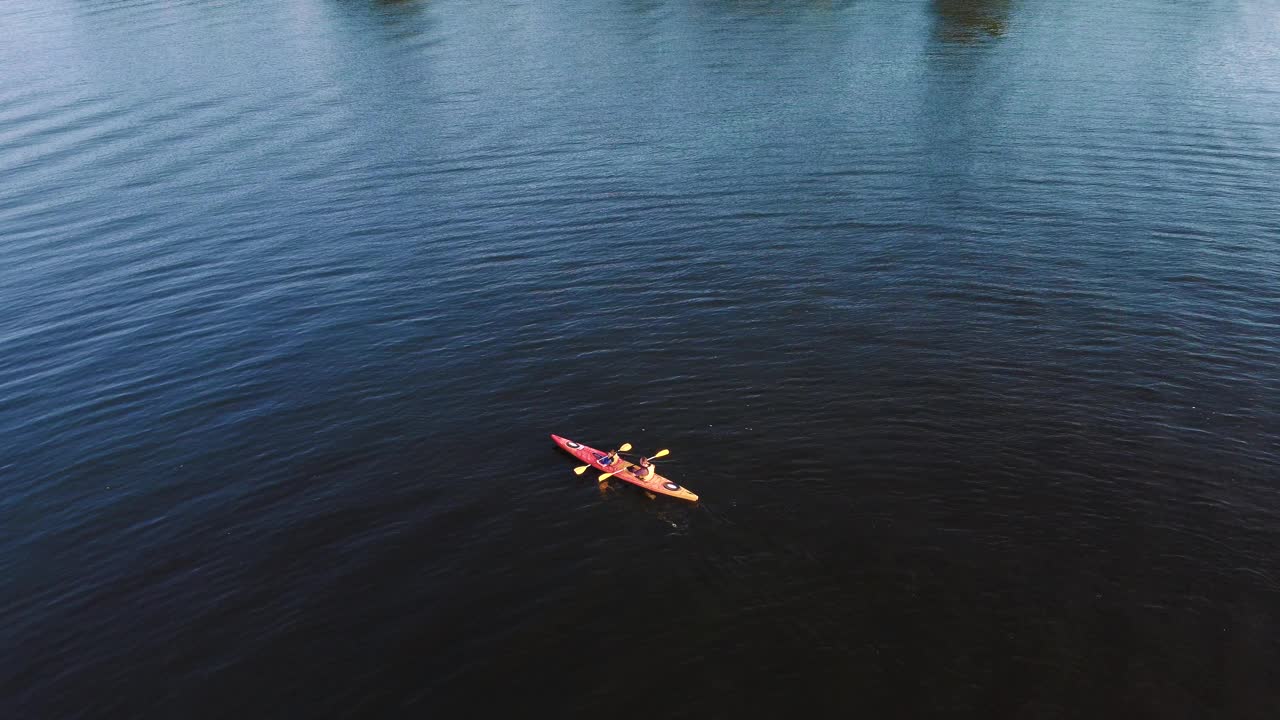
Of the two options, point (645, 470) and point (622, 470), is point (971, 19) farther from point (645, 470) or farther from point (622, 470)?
point (622, 470)

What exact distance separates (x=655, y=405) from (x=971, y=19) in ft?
447

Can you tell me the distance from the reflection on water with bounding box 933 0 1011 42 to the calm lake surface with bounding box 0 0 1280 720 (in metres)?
35.1

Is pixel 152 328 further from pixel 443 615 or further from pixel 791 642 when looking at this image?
pixel 791 642

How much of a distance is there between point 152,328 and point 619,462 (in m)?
42.9

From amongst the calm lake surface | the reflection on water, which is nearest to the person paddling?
the calm lake surface

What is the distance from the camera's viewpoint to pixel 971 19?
15900cm

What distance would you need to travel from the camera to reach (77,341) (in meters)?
67.1

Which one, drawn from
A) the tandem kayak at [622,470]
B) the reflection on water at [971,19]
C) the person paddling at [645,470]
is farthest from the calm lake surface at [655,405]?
the reflection on water at [971,19]

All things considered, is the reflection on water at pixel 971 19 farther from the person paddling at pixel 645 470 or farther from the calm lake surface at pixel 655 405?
the person paddling at pixel 645 470

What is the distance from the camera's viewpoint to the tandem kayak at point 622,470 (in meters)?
46.4

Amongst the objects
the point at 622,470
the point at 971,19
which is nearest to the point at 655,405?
the point at 622,470

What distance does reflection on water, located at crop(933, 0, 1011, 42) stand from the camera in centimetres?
14850

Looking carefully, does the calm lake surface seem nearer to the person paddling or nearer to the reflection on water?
the person paddling

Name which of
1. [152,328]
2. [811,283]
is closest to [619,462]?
[811,283]
